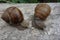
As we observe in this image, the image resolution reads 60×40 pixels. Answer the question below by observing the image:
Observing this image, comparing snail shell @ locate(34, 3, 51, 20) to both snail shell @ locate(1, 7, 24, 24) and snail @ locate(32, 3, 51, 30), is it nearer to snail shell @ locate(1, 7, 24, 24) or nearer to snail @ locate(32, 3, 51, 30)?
snail @ locate(32, 3, 51, 30)

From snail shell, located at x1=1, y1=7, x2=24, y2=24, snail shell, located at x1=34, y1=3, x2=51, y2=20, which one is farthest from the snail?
snail shell, located at x1=1, y1=7, x2=24, y2=24

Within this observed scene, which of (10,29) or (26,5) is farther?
(26,5)

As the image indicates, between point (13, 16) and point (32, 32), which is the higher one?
point (13, 16)

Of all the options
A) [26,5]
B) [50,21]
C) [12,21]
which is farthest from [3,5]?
[50,21]

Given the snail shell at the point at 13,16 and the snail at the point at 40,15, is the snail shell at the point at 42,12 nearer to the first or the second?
the snail at the point at 40,15

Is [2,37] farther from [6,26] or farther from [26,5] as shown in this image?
[26,5]

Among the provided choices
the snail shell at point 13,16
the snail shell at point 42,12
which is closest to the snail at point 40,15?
the snail shell at point 42,12

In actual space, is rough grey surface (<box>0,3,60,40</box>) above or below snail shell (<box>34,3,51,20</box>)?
below

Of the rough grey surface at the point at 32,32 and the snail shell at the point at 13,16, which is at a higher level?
the snail shell at the point at 13,16

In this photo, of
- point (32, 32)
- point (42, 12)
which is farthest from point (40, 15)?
point (32, 32)

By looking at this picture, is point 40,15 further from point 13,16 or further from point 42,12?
point 13,16

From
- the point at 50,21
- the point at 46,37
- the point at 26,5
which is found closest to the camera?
the point at 46,37
